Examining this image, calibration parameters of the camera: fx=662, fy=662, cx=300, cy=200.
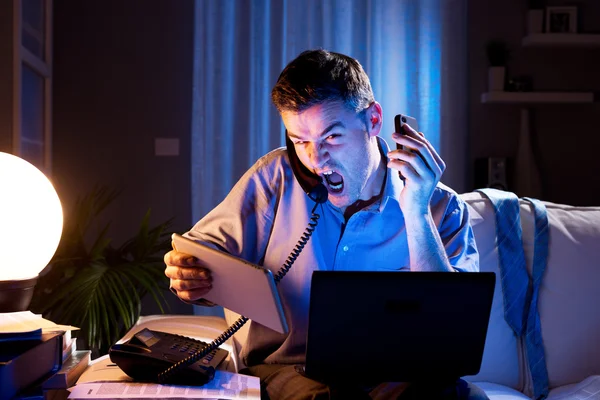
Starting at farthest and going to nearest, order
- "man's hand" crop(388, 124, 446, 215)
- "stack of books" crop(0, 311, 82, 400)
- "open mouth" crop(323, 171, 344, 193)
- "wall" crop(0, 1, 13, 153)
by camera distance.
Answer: "wall" crop(0, 1, 13, 153) < "open mouth" crop(323, 171, 344, 193) < "man's hand" crop(388, 124, 446, 215) < "stack of books" crop(0, 311, 82, 400)

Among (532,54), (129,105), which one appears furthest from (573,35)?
(129,105)

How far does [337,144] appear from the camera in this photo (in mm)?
1479

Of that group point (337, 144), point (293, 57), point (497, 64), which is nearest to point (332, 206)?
point (337, 144)

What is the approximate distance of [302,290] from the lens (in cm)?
154

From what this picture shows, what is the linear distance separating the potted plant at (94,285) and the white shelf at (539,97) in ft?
6.83

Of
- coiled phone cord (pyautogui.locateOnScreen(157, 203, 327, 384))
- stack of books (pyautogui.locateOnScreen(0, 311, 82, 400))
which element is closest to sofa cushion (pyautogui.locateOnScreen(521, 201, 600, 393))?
coiled phone cord (pyautogui.locateOnScreen(157, 203, 327, 384))

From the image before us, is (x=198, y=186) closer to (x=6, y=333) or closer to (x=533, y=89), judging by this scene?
(x=533, y=89)

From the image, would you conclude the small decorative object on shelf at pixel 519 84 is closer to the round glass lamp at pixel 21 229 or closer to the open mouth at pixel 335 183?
the open mouth at pixel 335 183

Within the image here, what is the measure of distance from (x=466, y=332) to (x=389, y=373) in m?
0.15

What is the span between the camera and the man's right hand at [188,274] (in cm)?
128

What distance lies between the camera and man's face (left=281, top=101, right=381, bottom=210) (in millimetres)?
1455

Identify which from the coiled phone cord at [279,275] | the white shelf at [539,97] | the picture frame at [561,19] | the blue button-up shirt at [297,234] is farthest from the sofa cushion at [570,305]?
the picture frame at [561,19]

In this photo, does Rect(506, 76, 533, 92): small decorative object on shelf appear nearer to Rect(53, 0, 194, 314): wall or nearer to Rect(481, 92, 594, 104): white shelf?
Rect(481, 92, 594, 104): white shelf

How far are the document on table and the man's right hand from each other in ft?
0.55
